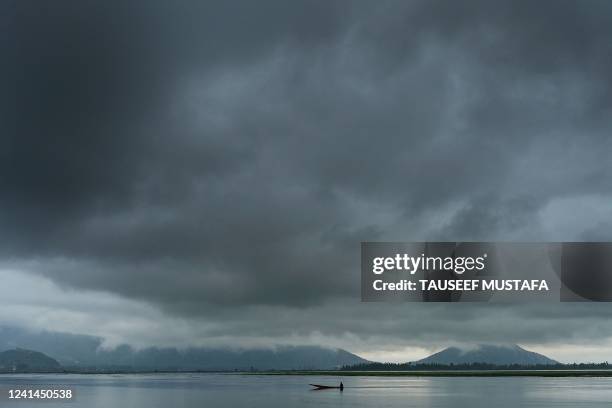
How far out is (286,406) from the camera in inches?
4771

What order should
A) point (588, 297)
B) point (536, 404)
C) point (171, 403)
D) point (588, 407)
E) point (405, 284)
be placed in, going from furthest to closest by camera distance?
1. point (171, 403)
2. point (536, 404)
3. point (588, 407)
4. point (588, 297)
5. point (405, 284)

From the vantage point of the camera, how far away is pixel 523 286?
6644 centimetres

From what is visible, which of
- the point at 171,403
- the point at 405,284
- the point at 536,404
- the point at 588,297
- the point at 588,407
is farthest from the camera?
the point at 171,403

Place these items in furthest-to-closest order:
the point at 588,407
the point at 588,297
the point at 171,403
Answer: the point at 171,403 → the point at 588,407 → the point at 588,297

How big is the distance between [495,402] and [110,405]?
237ft

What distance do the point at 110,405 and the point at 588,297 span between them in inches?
3606

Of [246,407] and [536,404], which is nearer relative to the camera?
[246,407]

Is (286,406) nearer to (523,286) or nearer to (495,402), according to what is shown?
(495,402)

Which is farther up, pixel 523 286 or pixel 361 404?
pixel 523 286

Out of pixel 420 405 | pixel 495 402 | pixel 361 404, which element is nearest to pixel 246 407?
pixel 361 404

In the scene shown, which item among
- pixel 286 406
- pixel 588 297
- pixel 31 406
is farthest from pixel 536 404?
pixel 31 406

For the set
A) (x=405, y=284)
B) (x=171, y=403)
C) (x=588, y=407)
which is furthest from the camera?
(x=171, y=403)

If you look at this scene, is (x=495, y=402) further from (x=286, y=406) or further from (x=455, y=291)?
(x=455, y=291)

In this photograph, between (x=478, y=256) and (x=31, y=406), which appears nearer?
(x=478, y=256)
